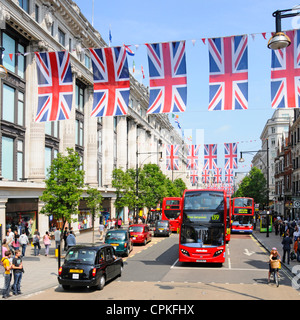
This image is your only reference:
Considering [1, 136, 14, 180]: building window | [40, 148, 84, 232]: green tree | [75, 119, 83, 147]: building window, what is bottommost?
[40, 148, 84, 232]: green tree

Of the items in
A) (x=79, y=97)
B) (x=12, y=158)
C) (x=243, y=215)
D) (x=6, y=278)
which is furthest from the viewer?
(x=243, y=215)

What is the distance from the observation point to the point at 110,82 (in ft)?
71.2

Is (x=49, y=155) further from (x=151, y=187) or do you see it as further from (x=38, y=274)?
(x=151, y=187)

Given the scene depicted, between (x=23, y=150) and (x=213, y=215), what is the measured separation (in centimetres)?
1811

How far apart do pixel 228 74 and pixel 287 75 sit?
2.81 meters

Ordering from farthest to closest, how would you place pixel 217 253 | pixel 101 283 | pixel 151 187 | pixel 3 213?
1. pixel 151 187
2. pixel 3 213
3. pixel 217 253
4. pixel 101 283

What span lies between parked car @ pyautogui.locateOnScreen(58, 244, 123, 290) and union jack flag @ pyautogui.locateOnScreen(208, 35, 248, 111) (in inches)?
352

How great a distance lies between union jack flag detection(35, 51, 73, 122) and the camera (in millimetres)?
22062

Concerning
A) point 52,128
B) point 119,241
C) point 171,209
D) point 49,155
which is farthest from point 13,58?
point 171,209

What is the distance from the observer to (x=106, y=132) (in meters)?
53.5

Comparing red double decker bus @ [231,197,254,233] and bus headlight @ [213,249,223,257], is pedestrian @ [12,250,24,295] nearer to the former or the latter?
bus headlight @ [213,249,223,257]

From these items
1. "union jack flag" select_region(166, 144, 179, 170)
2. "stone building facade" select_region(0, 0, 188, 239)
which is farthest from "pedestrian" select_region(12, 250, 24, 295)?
"union jack flag" select_region(166, 144, 179, 170)

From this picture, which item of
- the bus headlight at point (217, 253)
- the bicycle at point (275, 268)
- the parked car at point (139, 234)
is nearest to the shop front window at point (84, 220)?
the parked car at point (139, 234)

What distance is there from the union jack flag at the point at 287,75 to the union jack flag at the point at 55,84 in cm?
1093
